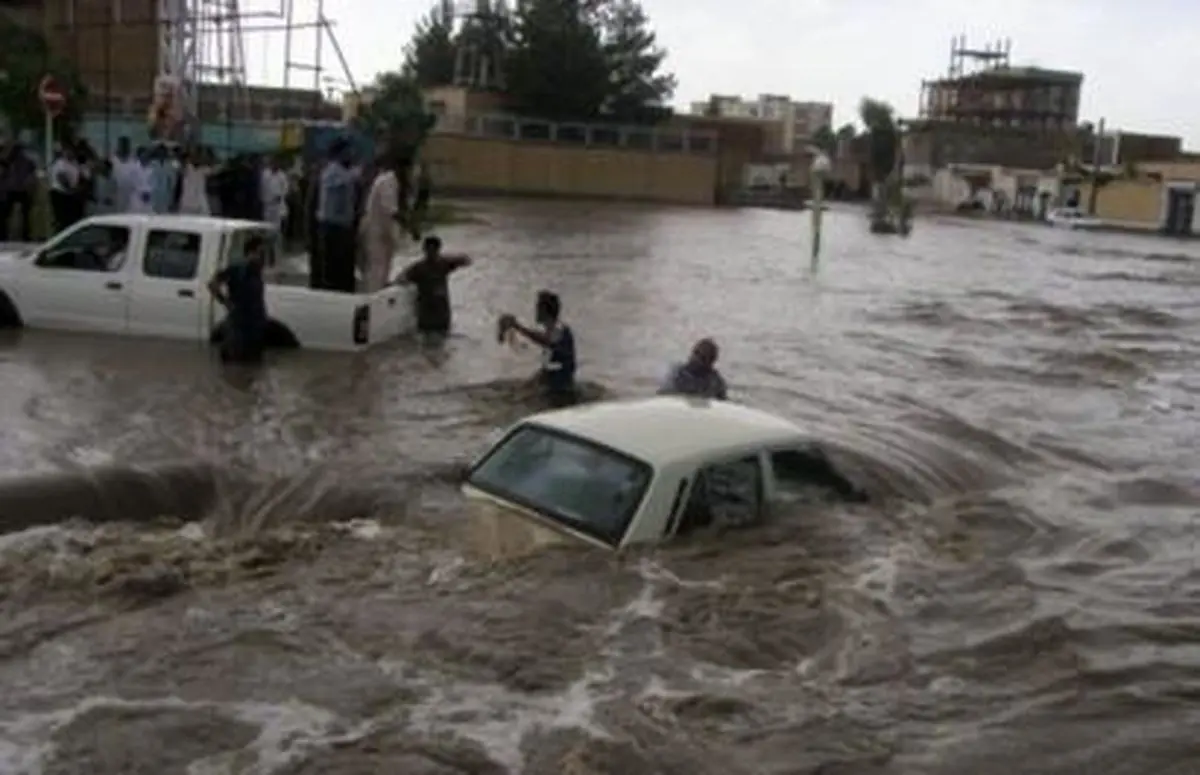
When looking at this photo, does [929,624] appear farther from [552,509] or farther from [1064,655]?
[552,509]

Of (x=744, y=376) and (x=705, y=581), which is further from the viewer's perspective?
(x=744, y=376)

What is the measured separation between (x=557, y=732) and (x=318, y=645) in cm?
135

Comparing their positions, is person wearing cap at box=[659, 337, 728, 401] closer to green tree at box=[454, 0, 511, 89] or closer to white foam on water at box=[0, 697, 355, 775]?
white foam on water at box=[0, 697, 355, 775]

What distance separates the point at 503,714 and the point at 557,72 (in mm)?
66670

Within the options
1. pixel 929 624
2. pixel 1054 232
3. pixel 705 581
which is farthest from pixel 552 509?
pixel 1054 232

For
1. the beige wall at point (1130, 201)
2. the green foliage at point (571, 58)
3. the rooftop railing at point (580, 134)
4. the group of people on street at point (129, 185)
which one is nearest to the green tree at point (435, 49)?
the green foliage at point (571, 58)

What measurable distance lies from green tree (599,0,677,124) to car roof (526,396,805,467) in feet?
218

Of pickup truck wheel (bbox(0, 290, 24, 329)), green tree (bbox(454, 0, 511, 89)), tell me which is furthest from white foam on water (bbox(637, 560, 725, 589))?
green tree (bbox(454, 0, 511, 89))

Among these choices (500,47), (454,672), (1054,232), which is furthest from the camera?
(500,47)

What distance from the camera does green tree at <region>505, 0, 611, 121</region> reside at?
71.2 meters

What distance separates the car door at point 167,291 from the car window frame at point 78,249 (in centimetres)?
17

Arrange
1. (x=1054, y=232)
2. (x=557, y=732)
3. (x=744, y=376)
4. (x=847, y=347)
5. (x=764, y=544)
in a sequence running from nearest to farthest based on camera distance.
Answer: (x=557, y=732)
(x=764, y=544)
(x=744, y=376)
(x=847, y=347)
(x=1054, y=232)

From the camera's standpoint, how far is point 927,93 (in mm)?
125125

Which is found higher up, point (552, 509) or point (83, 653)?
point (552, 509)
